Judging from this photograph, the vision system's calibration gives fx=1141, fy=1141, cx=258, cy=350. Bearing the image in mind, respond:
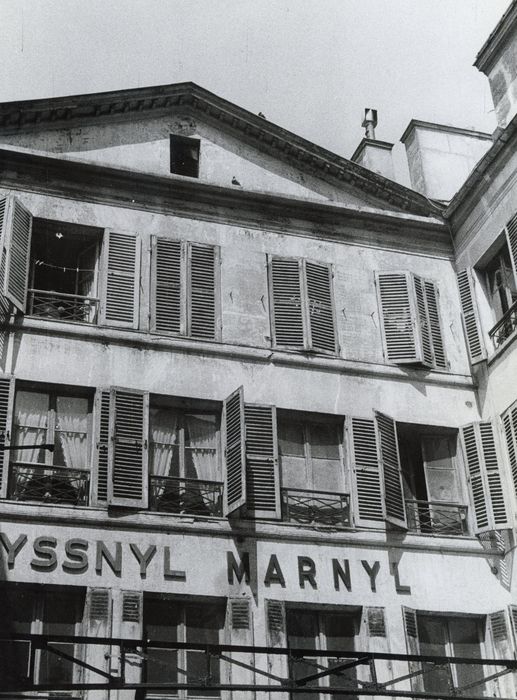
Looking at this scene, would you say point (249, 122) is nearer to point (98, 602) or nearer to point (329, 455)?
point (329, 455)

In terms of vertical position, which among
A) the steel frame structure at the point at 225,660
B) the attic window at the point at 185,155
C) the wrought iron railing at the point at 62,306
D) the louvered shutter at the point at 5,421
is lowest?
the steel frame structure at the point at 225,660

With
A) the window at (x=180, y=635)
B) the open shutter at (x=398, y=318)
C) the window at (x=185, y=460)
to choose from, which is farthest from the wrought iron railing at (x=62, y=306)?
the open shutter at (x=398, y=318)

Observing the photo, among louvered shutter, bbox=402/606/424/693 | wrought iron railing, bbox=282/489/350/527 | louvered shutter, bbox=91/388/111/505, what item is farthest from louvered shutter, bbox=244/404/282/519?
louvered shutter, bbox=402/606/424/693

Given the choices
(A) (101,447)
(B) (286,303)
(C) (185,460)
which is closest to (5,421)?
(A) (101,447)

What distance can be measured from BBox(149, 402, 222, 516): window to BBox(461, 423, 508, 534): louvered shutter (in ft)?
13.6

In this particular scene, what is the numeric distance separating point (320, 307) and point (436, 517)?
157 inches

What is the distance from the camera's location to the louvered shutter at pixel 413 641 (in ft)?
53.4

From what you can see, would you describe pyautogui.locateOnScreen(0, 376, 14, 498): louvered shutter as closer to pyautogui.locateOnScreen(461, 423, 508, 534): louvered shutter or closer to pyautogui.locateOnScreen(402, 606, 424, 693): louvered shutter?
pyautogui.locateOnScreen(402, 606, 424, 693): louvered shutter

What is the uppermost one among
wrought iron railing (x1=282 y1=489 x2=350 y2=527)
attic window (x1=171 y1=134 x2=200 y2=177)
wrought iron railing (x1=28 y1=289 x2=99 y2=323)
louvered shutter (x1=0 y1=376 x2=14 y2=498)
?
attic window (x1=171 y1=134 x2=200 y2=177)

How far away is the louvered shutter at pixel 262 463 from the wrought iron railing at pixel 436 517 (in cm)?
241

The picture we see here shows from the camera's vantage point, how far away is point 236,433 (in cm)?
1714

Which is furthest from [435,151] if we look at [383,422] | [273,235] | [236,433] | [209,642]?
[209,642]

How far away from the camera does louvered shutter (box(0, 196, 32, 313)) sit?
17281 millimetres

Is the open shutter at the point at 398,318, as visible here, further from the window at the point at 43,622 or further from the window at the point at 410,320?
the window at the point at 43,622
